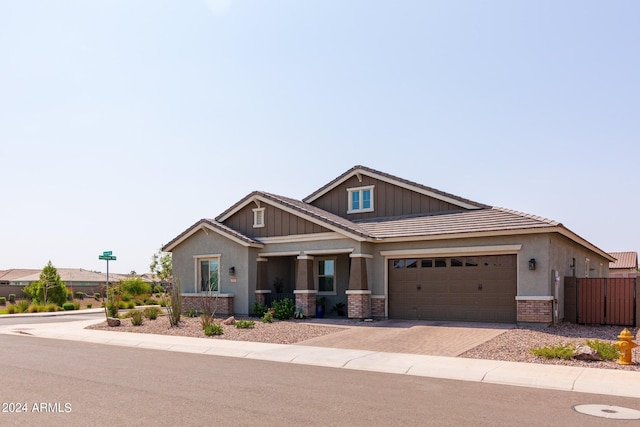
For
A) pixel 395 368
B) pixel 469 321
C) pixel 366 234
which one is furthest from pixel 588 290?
pixel 395 368

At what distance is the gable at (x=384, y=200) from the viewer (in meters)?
23.8

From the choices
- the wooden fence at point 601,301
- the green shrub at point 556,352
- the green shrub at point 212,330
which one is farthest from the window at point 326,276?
the green shrub at point 556,352

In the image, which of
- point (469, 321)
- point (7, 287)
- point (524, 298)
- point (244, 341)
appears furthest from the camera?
point (7, 287)

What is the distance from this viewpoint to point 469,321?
19891 mm

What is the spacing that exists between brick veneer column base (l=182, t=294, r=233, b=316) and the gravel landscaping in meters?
1.38

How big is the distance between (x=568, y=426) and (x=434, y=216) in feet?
51.6

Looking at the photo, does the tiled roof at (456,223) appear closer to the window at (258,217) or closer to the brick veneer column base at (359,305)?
the brick veneer column base at (359,305)

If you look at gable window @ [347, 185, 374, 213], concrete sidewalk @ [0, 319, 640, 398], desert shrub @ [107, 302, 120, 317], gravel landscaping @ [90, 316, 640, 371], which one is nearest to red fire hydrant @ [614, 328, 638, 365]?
gravel landscaping @ [90, 316, 640, 371]

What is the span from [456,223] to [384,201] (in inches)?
191

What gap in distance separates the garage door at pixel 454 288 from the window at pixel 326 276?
11.7 ft

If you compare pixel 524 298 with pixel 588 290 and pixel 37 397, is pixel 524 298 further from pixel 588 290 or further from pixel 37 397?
pixel 37 397

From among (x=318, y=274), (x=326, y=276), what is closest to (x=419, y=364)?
(x=326, y=276)

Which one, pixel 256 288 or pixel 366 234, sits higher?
pixel 366 234

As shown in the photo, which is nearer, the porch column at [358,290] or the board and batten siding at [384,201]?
the porch column at [358,290]
